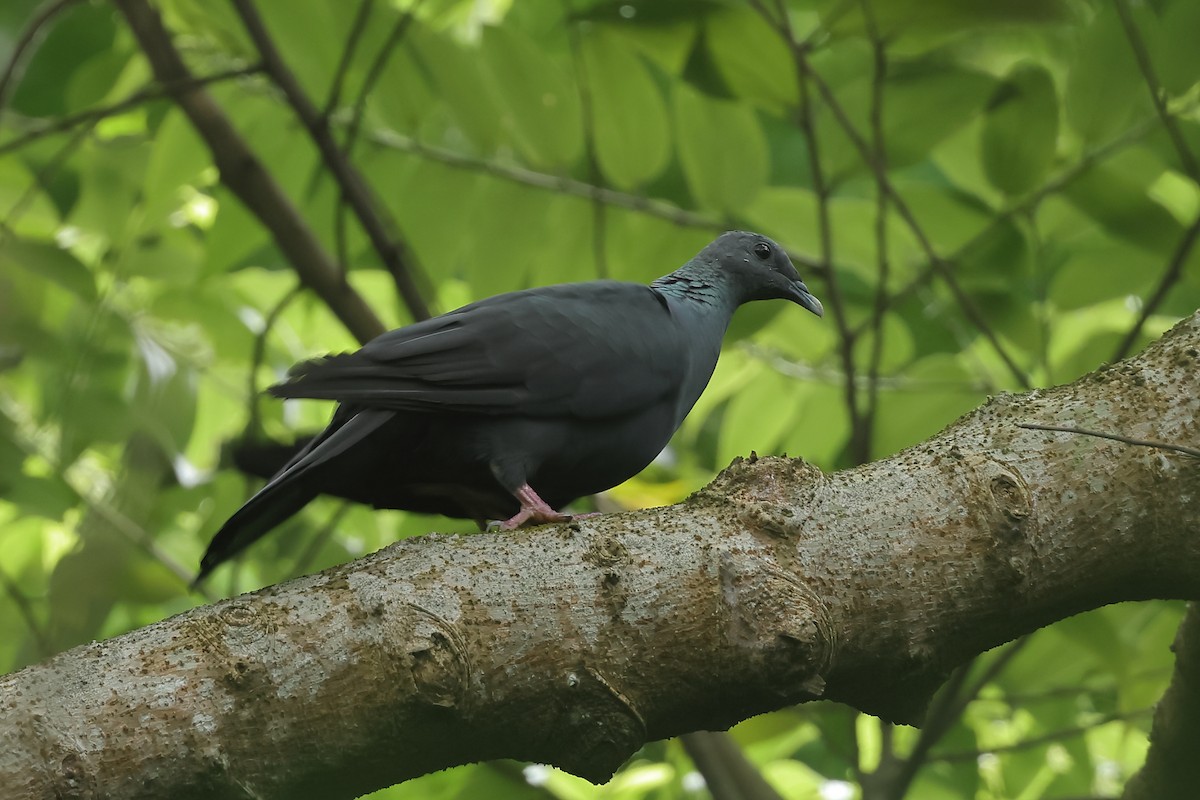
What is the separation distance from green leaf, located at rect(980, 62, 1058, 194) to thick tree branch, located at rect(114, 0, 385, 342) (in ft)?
6.88

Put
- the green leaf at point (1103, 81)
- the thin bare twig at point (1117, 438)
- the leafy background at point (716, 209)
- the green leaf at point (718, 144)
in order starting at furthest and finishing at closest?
1. the green leaf at point (718, 144)
2. the leafy background at point (716, 209)
3. the green leaf at point (1103, 81)
4. the thin bare twig at point (1117, 438)

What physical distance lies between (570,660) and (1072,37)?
3.09 metres

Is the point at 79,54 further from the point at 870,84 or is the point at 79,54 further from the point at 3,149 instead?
the point at 870,84

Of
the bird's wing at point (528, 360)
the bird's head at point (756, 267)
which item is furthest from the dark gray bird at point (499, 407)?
the bird's head at point (756, 267)

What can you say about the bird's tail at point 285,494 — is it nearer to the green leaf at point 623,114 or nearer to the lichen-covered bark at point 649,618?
the lichen-covered bark at point 649,618

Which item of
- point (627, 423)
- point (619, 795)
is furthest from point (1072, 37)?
point (619, 795)

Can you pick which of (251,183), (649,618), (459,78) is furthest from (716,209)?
(649,618)

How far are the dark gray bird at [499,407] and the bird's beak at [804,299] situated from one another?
2.24 ft

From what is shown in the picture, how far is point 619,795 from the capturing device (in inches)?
180

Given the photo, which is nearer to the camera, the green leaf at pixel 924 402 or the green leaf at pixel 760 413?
the green leaf at pixel 924 402

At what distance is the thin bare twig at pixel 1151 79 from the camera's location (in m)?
3.44

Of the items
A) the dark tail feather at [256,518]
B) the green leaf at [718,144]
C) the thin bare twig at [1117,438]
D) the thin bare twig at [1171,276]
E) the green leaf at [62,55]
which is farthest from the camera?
the green leaf at [62,55]

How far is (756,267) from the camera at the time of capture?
4145 millimetres

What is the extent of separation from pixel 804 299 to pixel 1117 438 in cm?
200
